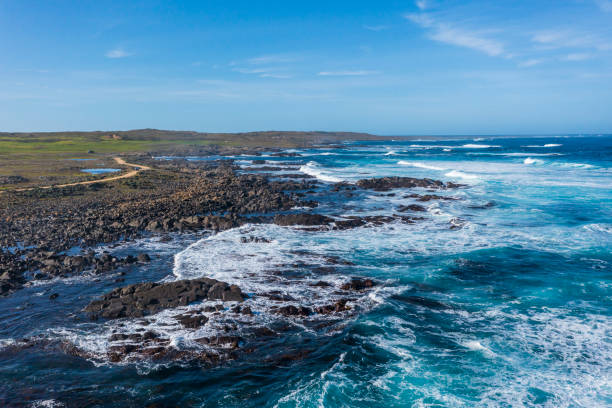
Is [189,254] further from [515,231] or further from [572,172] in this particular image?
[572,172]

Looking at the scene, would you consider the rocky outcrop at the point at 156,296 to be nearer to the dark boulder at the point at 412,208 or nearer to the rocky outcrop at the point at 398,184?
the dark boulder at the point at 412,208

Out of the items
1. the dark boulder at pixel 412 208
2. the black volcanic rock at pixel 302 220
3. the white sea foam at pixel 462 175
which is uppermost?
the white sea foam at pixel 462 175

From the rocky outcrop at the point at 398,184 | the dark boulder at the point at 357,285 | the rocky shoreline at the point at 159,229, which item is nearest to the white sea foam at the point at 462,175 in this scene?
the rocky outcrop at the point at 398,184

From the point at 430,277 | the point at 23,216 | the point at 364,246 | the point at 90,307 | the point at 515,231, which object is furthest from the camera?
the point at 23,216

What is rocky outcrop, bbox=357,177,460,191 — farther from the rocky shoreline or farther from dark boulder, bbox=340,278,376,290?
dark boulder, bbox=340,278,376,290

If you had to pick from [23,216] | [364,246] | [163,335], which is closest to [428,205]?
[364,246]

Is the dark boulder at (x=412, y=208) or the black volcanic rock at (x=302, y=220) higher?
the dark boulder at (x=412, y=208)

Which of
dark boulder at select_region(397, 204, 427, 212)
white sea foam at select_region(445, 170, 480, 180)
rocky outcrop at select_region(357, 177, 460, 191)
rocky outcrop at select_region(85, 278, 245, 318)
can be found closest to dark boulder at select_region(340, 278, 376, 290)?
rocky outcrop at select_region(85, 278, 245, 318)
